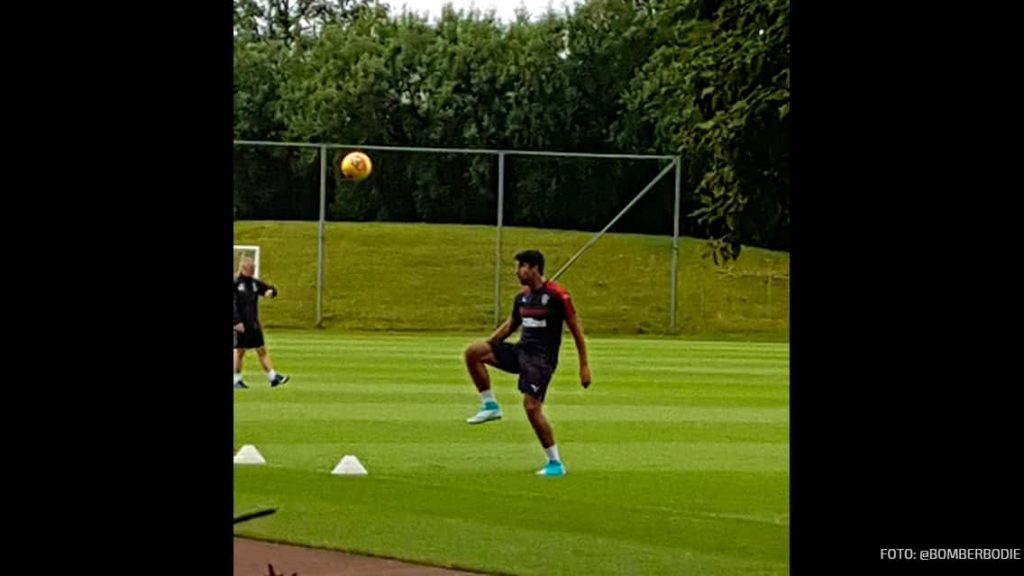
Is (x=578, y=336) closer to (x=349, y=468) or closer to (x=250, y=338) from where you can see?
(x=349, y=468)

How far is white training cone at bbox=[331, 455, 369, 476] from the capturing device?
13305mm

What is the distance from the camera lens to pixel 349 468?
1338 centimetres

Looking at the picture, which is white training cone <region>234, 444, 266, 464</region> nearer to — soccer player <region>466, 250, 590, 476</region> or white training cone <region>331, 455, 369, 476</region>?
white training cone <region>331, 455, 369, 476</region>

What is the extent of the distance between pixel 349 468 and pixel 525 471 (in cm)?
151

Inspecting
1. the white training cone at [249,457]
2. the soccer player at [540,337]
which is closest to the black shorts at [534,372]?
the soccer player at [540,337]

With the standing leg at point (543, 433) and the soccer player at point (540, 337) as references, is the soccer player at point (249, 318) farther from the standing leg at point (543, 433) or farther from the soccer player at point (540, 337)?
the standing leg at point (543, 433)

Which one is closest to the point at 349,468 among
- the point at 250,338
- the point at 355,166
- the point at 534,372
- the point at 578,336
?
the point at 534,372

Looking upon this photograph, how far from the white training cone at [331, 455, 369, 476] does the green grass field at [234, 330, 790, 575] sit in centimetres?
12

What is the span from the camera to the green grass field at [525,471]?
991cm
